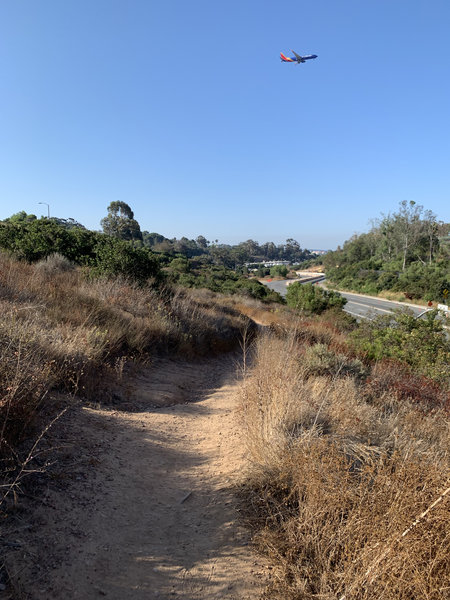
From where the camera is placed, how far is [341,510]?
2.43m

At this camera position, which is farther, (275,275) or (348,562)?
(275,275)

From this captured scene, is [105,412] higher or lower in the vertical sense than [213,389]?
higher

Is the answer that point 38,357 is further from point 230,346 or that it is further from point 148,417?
point 230,346

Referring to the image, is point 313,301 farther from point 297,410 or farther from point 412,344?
point 297,410

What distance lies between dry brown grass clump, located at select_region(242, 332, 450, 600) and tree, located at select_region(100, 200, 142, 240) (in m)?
54.0

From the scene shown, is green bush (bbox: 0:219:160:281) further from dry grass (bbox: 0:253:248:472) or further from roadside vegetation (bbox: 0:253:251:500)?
dry grass (bbox: 0:253:248:472)

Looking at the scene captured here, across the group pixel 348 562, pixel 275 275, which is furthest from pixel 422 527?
pixel 275 275

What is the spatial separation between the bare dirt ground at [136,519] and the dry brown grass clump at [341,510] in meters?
0.27

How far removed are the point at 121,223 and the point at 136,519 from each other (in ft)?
186

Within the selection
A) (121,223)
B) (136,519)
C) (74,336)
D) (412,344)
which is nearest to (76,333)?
(74,336)

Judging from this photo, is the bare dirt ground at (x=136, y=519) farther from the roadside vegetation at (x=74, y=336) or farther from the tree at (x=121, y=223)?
the tree at (x=121, y=223)

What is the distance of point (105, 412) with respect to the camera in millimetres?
4555

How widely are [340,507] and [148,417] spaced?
3019 millimetres

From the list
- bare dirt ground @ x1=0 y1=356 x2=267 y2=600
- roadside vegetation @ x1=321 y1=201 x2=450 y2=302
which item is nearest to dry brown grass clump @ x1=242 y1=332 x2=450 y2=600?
bare dirt ground @ x1=0 y1=356 x2=267 y2=600
